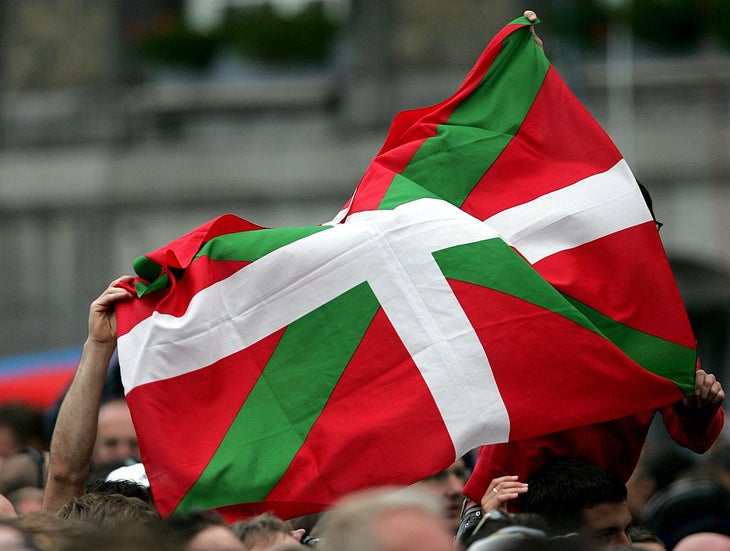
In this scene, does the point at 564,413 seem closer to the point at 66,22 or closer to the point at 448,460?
the point at 448,460

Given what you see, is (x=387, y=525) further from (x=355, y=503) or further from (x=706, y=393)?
(x=706, y=393)

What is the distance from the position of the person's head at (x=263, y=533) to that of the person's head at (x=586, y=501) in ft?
2.76

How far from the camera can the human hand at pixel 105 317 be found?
16.8ft

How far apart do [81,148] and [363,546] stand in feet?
45.2

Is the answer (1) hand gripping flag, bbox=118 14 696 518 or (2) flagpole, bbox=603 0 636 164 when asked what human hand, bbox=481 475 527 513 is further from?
(2) flagpole, bbox=603 0 636 164

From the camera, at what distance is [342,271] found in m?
5.16

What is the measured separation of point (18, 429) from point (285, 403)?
11.8 ft

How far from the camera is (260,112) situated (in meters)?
16.5

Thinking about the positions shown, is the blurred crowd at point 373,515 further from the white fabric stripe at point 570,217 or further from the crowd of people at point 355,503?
the white fabric stripe at point 570,217

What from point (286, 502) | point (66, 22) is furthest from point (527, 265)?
point (66, 22)

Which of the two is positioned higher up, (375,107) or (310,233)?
(310,233)

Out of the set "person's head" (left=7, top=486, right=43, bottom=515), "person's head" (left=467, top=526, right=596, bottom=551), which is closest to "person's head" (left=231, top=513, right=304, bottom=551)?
"person's head" (left=467, top=526, right=596, bottom=551)

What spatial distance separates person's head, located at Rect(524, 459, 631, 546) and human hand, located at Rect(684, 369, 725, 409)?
427 millimetres

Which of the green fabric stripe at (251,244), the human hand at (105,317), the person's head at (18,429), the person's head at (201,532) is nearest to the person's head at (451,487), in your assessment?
the green fabric stripe at (251,244)
